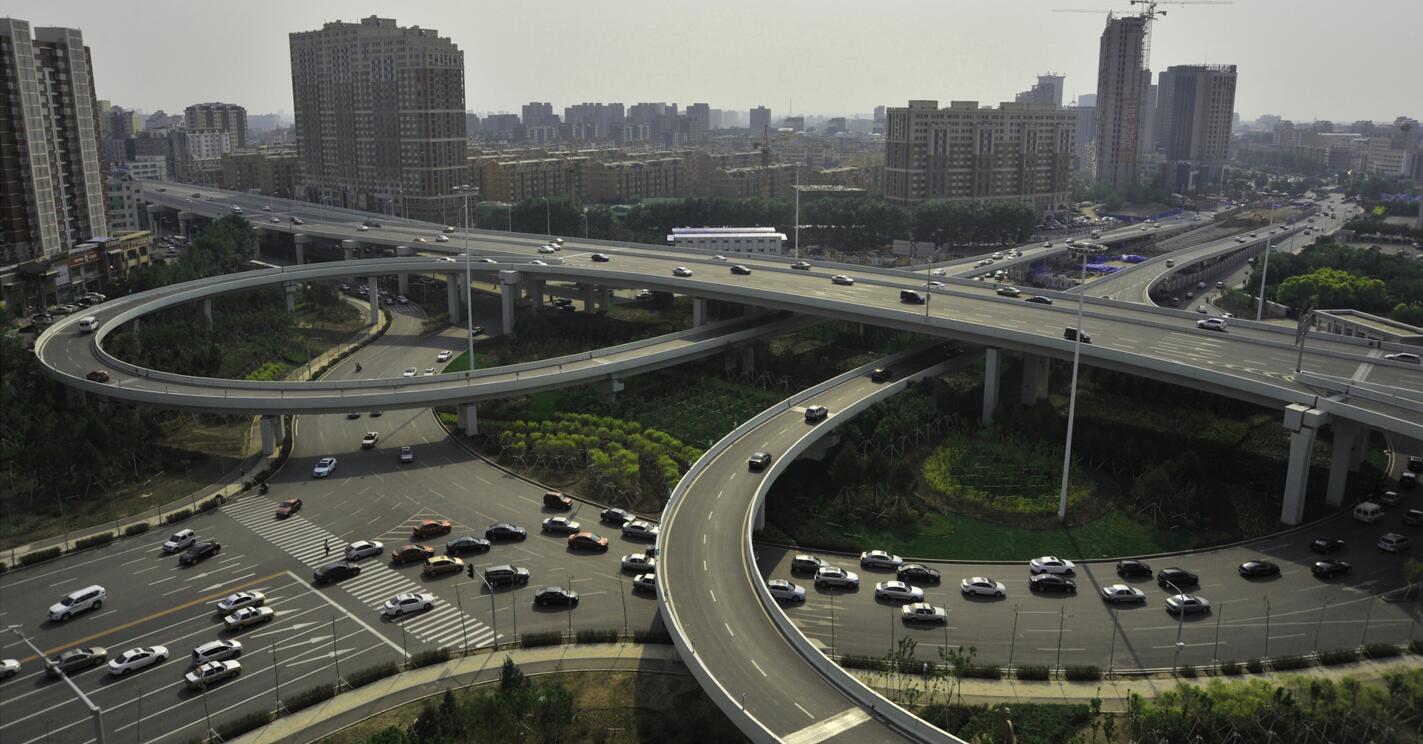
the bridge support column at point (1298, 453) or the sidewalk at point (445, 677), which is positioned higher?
the bridge support column at point (1298, 453)

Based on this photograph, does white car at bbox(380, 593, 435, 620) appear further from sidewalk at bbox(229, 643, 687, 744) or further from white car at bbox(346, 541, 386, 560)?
white car at bbox(346, 541, 386, 560)

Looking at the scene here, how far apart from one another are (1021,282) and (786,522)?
79.4m

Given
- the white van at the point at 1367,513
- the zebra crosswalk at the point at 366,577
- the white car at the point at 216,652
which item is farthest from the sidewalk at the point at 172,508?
the white van at the point at 1367,513

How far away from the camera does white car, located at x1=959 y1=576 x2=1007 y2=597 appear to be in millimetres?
39969

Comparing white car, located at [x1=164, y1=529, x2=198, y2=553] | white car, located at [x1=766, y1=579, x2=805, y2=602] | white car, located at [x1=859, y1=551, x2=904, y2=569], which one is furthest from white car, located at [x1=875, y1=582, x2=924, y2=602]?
white car, located at [x1=164, y1=529, x2=198, y2=553]

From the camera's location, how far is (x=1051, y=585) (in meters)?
40.4

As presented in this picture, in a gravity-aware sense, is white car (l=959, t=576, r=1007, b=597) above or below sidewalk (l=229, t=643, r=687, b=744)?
above

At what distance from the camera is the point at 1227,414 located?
57.0 meters

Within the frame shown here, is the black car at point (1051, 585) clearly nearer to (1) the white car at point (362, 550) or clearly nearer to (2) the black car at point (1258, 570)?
(2) the black car at point (1258, 570)

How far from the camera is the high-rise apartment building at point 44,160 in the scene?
86925mm

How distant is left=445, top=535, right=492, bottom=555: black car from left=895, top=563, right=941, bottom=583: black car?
1785 cm

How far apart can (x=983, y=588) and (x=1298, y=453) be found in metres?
17.7

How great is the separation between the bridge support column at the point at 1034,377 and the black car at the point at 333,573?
129 ft

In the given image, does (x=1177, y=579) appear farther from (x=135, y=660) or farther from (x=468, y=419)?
(x=135, y=660)
